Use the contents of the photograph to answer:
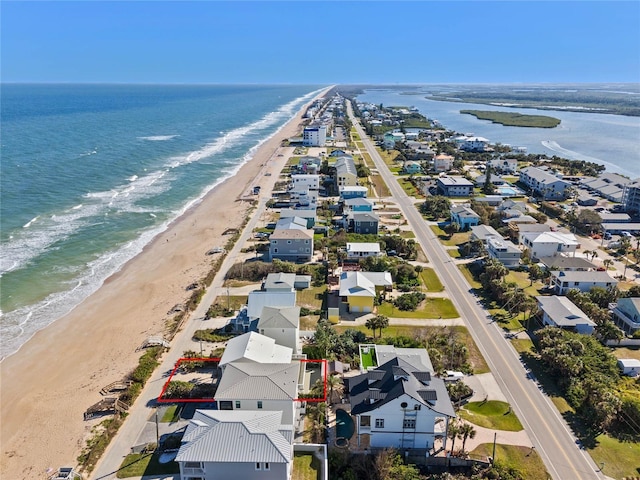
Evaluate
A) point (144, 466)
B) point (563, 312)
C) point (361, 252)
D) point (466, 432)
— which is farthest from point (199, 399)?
point (563, 312)

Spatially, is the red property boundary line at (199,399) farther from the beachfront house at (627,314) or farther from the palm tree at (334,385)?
the beachfront house at (627,314)

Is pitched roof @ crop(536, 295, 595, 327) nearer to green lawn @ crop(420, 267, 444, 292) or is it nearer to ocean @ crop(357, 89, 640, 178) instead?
green lawn @ crop(420, 267, 444, 292)

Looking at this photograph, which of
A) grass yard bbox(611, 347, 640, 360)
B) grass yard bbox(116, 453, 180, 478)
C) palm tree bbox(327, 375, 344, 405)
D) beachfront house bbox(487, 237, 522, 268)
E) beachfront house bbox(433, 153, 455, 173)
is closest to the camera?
grass yard bbox(116, 453, 180, 478)

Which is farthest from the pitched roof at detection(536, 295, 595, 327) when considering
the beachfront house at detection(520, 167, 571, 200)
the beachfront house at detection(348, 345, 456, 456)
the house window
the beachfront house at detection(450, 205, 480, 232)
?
the beachfront house at detection(520, 167, 571, 200)

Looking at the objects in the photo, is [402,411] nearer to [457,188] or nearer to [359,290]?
[359,290]

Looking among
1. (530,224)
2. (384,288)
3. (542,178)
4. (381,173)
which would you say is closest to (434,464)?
(384,288)

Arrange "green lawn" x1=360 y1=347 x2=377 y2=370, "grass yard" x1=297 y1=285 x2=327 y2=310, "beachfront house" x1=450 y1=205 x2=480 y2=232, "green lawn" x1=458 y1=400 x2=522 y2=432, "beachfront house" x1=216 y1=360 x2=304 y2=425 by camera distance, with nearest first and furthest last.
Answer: "beachfront house" x1=216 y1=360 x2=304 y2=425
"green lawn" x1=458 y1=400 x2=522 y2=432
"green lawn" x1=360 y1=347 x2=377 y2=370
"grass yard" x1=297 y1=285 x2=327 y2=310
"beachfront house" x1=450 y1=205 x2=480 y2=232
